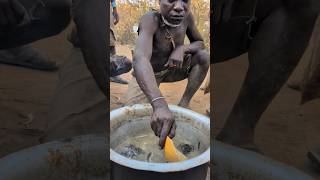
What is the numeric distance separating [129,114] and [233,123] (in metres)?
0.85

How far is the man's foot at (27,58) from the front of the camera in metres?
1.98

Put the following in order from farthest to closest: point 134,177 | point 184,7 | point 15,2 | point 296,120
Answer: point 184,7, point 134,177, point 296,120, point 15,2

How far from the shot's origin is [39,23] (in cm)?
196

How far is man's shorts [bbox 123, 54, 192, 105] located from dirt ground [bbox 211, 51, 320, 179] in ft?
2.45

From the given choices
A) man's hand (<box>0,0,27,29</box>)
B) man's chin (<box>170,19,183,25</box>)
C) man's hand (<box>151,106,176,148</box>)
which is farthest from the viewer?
man's chin (<box>170,19,183,25</box>)

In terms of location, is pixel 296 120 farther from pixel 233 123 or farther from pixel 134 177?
pixel 134 177

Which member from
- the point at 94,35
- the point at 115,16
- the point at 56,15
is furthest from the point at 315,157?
the point at 115,16

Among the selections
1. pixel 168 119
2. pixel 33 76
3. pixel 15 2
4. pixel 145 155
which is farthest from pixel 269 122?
pixel 15 2

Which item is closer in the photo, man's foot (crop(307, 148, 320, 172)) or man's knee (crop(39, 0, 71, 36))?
man's knee (crop(39, 0, 71, 36))

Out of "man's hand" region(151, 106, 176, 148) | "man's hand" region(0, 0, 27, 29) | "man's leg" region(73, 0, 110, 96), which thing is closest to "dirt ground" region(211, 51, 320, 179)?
"man's hand" region(151, 106, 176, 148)

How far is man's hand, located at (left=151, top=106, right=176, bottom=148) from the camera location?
2.43 metres

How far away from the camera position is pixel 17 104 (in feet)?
6.64

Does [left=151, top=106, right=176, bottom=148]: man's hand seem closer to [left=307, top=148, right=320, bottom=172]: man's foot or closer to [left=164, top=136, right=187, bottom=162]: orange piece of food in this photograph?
[left=164, top=136, right=187, bottom=162]: orange piece of food

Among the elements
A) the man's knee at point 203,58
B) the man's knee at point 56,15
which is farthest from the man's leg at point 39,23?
the man's knee at point 203,58
